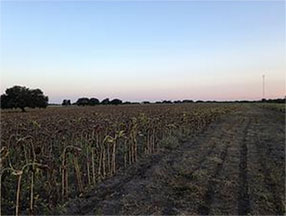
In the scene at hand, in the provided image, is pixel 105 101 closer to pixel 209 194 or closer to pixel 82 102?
pixel 82 102

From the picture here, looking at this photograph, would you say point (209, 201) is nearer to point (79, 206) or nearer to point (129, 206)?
point (129, 206)

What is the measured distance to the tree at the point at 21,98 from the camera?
5088 cm

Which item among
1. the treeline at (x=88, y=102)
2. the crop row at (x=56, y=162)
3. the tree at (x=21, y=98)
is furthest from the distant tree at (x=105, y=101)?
the crop row at (x=56, y=162)

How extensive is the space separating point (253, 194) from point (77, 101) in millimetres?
81147

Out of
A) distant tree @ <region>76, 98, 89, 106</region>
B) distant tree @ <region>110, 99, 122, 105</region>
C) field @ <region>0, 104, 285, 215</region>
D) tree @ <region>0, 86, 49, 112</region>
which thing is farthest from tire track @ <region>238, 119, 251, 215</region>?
distant tree @ <region>110, 99, 122, 105</region>

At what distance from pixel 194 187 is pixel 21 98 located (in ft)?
151

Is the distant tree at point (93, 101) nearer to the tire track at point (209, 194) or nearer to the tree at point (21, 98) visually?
the tree at point (21, 98)

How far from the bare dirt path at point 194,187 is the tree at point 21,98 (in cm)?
4163

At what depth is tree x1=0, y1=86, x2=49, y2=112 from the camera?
50875 mm

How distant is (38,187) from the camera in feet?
25.1

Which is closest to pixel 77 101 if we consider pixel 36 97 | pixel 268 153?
pixel 36 97

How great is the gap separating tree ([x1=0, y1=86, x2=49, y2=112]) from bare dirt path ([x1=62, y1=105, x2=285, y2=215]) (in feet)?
137

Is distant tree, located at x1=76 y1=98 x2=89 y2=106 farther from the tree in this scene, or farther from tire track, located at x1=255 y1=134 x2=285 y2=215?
tire track, located at x1=255 y1=134 x2=285 y2=215

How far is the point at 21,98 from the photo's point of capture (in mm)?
50969
